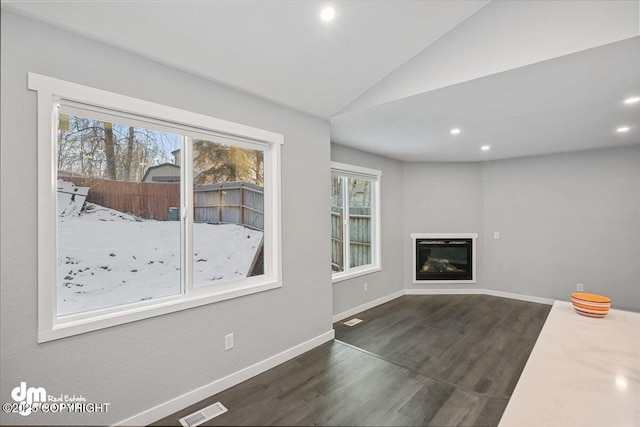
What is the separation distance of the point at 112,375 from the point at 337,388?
1.42 m

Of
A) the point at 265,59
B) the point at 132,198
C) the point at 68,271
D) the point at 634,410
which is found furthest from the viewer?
the point at 265,59

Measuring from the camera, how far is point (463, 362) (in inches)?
102

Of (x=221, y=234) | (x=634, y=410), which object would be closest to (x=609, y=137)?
(x=634, y=410)

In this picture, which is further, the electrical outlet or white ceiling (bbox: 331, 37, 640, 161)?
the electrical outlet

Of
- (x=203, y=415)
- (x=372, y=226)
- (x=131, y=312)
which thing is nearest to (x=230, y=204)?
(x=131, y=312)

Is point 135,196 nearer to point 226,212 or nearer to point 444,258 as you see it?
point 226,212

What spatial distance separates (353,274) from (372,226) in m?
0.89

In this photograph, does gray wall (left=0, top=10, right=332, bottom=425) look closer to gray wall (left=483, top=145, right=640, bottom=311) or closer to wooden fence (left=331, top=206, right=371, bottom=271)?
wooden fence (left=331, top=206, right=371, bottom=271)

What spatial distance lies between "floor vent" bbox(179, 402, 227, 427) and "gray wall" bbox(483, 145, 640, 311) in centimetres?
454

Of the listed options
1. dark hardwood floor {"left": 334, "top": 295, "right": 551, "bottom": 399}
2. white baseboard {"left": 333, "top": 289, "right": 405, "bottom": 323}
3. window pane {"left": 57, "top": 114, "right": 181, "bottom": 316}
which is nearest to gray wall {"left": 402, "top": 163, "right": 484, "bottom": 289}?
white baseboard {"left": 333, "top": 289, "right": 405, "bottom": 323}

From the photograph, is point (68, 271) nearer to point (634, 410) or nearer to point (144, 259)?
point (144, 259)

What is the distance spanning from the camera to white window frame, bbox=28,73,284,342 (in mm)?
1443

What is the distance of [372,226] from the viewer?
444 centimetres

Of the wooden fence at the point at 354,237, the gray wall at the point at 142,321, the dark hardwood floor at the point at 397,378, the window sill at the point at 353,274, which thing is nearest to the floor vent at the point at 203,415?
the dark hardwood floor at the point at 397,378
